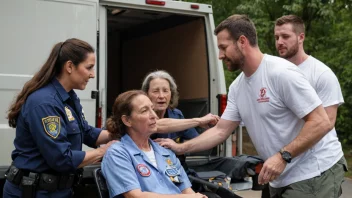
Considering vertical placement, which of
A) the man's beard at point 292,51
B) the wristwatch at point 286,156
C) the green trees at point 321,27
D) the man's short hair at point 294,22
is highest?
the green trees at point 321,27

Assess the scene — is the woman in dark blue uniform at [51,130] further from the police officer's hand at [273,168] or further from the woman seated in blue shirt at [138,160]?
the police officer's hand at [273,168]

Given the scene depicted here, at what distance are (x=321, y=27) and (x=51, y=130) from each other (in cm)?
984

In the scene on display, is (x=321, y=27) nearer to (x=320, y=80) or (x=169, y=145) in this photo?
(x=320, y=80)

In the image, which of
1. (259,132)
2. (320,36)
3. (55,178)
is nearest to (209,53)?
(259,132)

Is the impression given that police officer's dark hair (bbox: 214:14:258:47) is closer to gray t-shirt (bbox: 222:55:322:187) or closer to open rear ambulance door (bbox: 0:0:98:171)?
gray t-shirt (bbox: 222:55:322:187)

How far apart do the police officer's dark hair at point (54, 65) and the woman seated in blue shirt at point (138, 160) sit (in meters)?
0.39

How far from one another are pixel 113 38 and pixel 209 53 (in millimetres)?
2635

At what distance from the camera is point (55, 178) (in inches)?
112

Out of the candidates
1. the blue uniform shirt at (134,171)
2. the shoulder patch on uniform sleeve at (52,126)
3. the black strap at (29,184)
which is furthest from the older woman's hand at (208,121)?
the black strap at (29,184)

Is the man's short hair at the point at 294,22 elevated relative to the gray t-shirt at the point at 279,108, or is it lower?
elevated

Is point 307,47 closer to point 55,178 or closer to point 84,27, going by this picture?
point 84,27

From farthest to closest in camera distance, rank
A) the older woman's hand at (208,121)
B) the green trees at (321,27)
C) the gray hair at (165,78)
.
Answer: the green trees at (321,27) < the gray hair at (165,78) < the older woman's hand at (208,121)

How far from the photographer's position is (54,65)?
9.50 feet

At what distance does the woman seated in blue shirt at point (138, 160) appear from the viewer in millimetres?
2811
